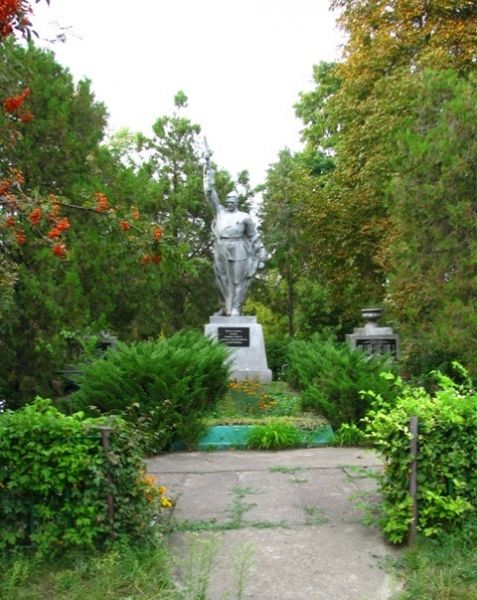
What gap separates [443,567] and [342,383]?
4.90m

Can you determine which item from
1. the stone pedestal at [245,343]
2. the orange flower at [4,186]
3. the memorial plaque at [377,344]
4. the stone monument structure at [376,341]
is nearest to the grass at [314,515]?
the orange flower at [4,186]

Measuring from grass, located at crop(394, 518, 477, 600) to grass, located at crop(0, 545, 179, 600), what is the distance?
56.3 inches

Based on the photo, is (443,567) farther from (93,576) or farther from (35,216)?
(35,216)

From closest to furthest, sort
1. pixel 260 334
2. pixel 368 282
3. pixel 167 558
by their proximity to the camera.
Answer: pixel 167 558 < pixel 260 334 < pixel 368 282

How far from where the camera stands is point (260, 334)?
1432cm

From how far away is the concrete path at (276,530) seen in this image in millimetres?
4266

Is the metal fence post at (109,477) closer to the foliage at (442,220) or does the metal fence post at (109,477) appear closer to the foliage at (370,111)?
the foliage at (442,220)

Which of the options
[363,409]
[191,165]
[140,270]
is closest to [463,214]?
[363,409]

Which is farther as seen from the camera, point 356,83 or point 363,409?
point 356,83

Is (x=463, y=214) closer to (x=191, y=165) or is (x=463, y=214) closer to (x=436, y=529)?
(x=436, y=529)

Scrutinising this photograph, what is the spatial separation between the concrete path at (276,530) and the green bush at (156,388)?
0.76m

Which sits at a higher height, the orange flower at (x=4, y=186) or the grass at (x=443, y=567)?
the orange flower at (x=4, y=186)

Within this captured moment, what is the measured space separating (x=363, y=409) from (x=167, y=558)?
203 inches

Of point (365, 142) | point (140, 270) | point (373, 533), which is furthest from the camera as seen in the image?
point (365, 142)
